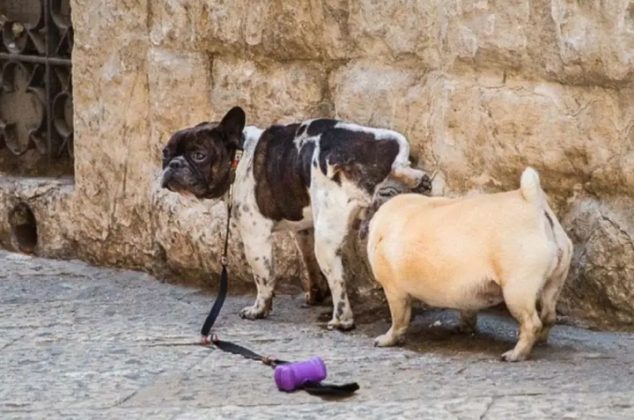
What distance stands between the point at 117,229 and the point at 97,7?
3.27 ft

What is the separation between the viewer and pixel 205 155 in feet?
18.8

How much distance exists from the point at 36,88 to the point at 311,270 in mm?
2016

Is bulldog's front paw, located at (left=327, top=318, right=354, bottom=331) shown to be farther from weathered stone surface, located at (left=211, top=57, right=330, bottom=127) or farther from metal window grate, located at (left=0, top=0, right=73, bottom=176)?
metal window grate, located at (left=0, top=0, right=73, bottom=176)

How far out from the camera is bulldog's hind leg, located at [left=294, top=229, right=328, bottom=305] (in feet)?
19.6

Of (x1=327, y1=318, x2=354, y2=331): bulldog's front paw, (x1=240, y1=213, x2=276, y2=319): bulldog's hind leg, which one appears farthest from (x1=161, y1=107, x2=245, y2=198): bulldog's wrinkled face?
(x1=327, y1=318, x2=354, y2=331): bulldog's front paw

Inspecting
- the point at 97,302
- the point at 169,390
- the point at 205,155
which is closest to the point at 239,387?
the point at 169,390

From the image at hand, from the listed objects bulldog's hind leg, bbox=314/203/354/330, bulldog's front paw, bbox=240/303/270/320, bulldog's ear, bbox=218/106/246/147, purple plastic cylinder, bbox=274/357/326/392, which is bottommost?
bulldog's front paw, bbox=240/303/270/320

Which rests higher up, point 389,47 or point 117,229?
point 389,47

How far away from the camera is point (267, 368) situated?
5.04 m

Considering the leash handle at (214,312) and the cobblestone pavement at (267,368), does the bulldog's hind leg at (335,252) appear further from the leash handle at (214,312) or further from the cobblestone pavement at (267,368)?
the leash handle at (214,312)

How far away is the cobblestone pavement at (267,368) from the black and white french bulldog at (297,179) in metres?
0.19

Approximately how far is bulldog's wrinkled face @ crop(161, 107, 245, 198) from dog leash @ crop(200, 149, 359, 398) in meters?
0.08

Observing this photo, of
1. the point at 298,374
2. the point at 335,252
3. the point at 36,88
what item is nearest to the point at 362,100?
the point at 335,252

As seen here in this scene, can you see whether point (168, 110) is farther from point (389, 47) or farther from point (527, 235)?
point (527, 235)
